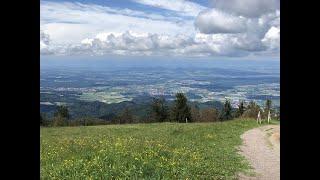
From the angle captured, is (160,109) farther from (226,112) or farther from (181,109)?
(226,112)

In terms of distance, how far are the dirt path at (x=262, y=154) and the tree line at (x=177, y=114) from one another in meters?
5.63

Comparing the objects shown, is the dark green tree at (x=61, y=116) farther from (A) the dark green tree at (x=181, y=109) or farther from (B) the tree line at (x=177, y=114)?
(A) the dark green tree at (x=181, y=109)

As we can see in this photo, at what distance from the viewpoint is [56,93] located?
23.3m

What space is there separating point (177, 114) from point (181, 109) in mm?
772

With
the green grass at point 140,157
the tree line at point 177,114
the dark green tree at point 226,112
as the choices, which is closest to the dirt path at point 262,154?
the green grass at point 140,157

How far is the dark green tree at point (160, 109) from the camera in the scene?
24.4 metres

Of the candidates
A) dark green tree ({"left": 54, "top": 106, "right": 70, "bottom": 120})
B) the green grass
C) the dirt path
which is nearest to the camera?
the green grass

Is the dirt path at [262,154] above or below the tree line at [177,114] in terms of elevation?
below

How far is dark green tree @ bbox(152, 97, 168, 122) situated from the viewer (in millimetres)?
24425

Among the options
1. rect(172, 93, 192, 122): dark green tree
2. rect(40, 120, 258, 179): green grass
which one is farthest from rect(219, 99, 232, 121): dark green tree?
rect(40, 120, 258, 179): green grass

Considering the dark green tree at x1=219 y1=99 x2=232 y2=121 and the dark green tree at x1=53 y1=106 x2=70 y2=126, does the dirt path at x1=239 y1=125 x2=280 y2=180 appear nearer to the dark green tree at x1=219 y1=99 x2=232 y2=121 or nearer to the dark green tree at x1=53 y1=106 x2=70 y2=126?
the dark green tree at x1=219 y1=99 x2=232 y2=121
